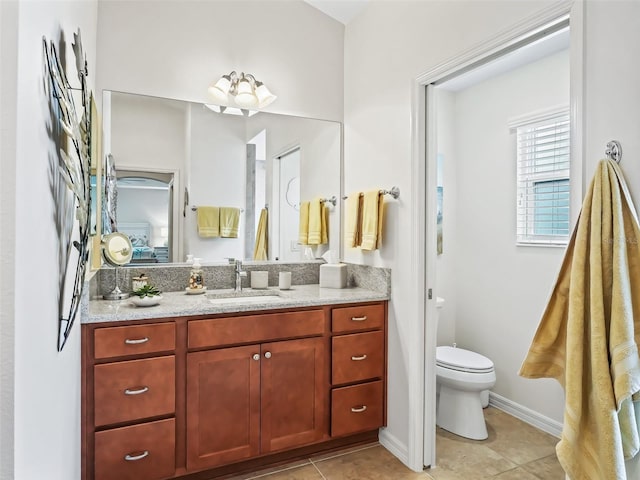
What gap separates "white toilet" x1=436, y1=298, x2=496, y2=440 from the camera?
2.53 m

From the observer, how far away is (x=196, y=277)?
7.88 ft

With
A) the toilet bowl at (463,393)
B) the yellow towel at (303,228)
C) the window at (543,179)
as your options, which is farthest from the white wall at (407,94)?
the window at (543,179)

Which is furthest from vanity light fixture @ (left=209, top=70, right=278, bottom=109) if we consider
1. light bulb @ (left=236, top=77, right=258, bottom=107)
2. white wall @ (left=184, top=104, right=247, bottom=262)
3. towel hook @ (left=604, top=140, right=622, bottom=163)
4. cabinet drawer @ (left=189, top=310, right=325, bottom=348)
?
towel hook @ (left=604, top=140, right=622, bottom=163)

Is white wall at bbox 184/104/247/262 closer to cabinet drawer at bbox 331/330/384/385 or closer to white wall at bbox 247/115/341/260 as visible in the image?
white wall at bbox 247/115/341/260

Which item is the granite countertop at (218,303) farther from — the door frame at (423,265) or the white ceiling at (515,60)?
the white ceiling at (515,60)

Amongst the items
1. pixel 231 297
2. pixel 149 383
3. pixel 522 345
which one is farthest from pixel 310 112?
pixel 522 345

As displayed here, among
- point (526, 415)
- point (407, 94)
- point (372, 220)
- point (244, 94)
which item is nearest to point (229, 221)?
point (244, 94)

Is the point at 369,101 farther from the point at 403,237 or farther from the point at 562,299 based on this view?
the point at 562,299

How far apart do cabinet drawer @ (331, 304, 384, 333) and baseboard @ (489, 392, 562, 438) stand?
1248 millimetres

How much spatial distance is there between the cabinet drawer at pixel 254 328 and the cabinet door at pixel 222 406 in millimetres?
55

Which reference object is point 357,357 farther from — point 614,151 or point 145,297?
point 614,151

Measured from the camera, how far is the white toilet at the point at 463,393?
2.53 meters

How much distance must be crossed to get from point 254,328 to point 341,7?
2.14 metres

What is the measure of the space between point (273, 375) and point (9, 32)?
1.86m
